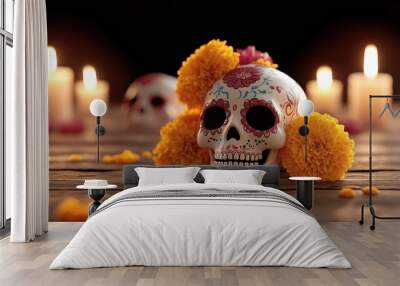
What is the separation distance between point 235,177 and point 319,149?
2.94 feet

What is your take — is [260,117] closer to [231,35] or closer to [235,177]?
[235,177]

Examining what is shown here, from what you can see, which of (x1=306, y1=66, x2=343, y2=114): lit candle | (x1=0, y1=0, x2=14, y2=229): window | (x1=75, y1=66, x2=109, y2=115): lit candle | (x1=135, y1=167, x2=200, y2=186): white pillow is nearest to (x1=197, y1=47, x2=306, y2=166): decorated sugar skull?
(x1=135, y1=167, x2=200, y2=186): white pillow

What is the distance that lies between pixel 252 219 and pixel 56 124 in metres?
3.20

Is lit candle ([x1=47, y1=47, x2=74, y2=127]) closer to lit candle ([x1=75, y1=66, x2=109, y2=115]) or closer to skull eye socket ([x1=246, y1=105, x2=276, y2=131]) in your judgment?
lit candle ([x1=75, y1=66, x2=109, y2=115])

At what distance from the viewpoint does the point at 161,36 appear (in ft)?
22.7

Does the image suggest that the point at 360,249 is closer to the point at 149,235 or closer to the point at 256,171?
the point at 256,171

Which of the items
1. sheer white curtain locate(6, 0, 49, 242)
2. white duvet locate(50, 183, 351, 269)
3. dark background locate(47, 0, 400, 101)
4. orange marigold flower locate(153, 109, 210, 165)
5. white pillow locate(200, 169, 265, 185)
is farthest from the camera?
dark background locate(47, 0, 400, 101)

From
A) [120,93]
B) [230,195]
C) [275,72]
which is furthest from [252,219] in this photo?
[120,93]

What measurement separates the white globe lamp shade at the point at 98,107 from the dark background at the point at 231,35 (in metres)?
0.19

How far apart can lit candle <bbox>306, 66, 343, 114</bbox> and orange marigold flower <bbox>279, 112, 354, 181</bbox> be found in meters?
0.37

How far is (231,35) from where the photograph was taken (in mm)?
6875

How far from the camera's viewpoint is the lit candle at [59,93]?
693 centimetres

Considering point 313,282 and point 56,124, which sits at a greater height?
point 56,124

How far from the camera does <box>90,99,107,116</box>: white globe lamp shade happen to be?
6.71 meters
